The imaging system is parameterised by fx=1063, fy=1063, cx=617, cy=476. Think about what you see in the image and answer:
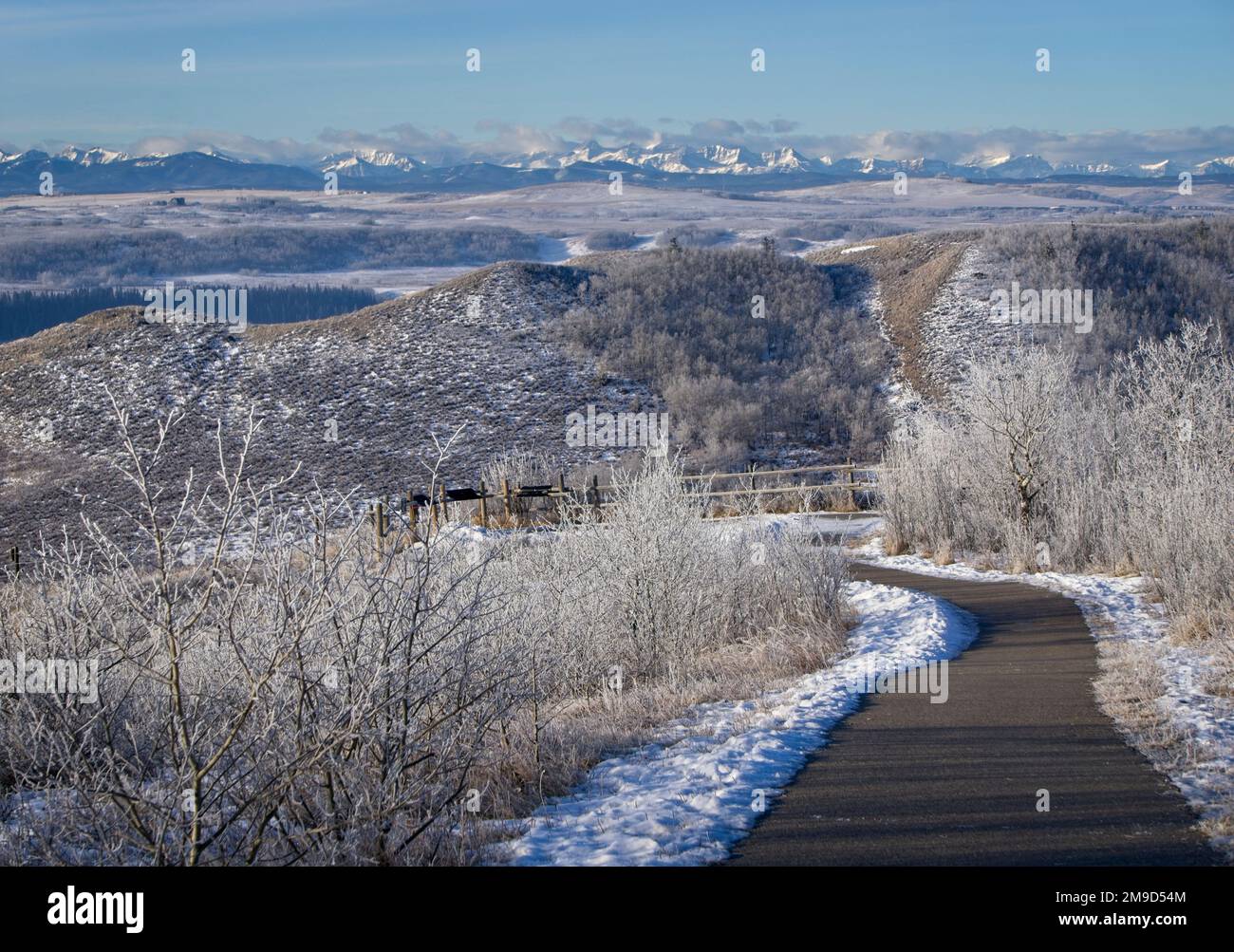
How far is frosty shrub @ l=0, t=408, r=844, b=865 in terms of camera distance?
4848 mm

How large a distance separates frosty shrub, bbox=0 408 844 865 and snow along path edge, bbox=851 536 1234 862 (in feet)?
10.7

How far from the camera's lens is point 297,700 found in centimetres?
537

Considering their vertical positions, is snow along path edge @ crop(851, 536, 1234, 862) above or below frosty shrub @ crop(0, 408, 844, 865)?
below

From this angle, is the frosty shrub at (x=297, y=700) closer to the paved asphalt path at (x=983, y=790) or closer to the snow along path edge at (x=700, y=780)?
the snow along path edge at (x=700, y=780)

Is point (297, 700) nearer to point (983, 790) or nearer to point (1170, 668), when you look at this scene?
point (983, 790)

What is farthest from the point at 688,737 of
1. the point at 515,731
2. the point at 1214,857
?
the point at 1214,857

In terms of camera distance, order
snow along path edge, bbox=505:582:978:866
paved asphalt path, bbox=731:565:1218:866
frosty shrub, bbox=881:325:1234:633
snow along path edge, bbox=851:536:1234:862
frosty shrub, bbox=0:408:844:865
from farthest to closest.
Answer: frosty shrub, bbox=881:325:1234:633, snow along path edge, bbox=851:536:1234:862, snow along path edge, bbox=505:582:978:866, paved asphalt path, bbox=731:565:1218:866, frosty shrub, bbox=0:408:844:865

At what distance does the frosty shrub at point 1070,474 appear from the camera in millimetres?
14195

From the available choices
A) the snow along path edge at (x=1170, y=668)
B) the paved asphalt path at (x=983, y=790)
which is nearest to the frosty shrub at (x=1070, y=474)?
the snow along path edge at (x=1170, y=668)

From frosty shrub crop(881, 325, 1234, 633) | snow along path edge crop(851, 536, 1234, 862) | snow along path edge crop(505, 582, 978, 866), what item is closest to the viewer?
snow along path edge crop(505, 582, 978, 866)

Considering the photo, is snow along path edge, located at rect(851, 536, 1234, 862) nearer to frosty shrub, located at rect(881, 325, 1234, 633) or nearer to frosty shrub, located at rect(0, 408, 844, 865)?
frosty shrub, located at rect(881, 325, 1234, 633)

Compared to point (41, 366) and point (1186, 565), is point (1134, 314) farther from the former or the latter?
point (41, 366)

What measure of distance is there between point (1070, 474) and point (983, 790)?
14.0 metres

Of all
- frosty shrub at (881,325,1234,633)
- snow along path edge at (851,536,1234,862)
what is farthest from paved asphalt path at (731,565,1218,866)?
frosty shrub at (881,325,1234,633)
